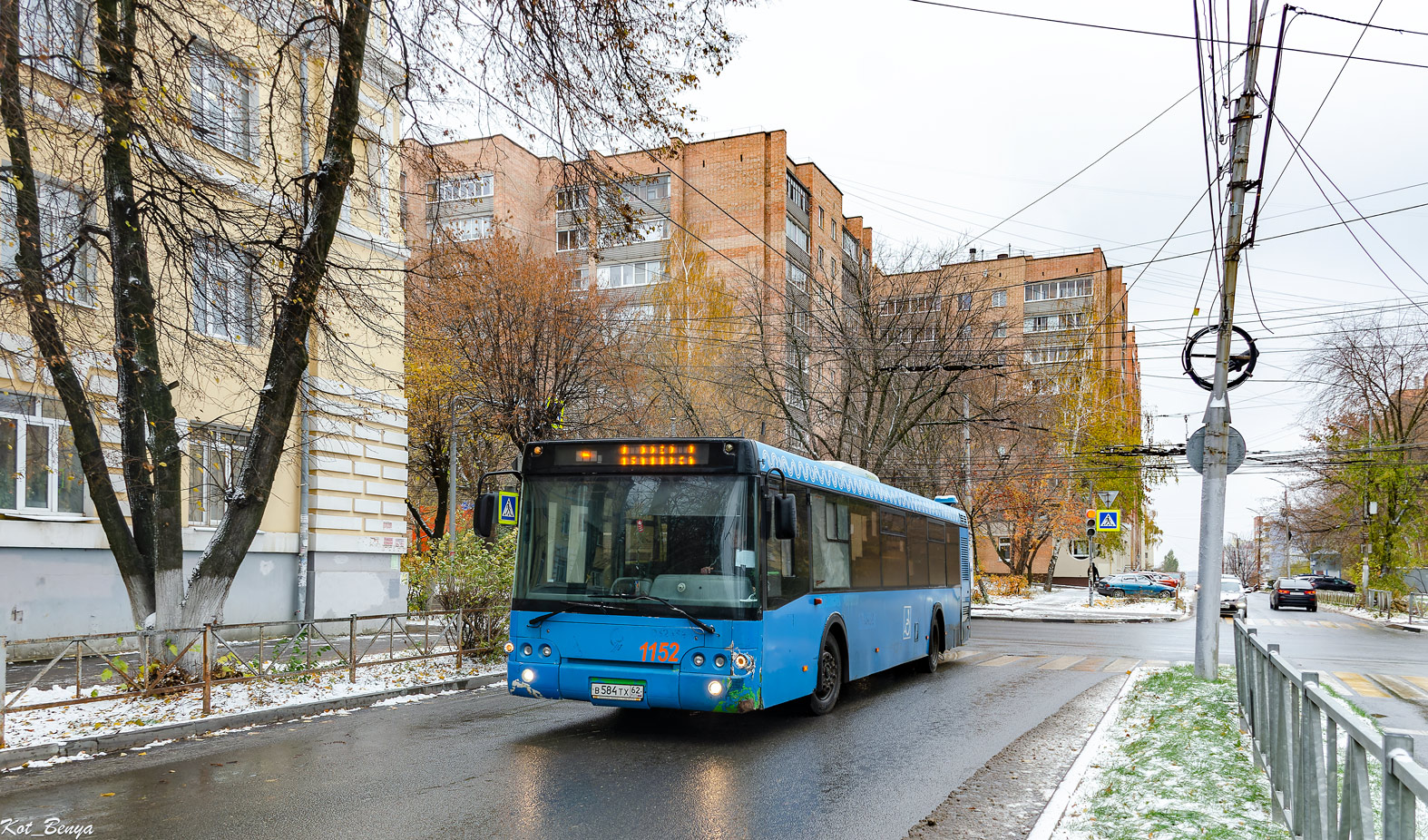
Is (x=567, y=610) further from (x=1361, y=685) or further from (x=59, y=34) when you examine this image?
(x=1361, y=685)

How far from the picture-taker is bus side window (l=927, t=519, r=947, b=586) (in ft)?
52.0

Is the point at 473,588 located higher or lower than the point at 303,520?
lower

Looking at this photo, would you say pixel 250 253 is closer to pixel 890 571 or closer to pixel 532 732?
pixel 532 732

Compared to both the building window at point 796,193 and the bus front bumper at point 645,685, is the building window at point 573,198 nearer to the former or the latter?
the bus front bumper at point 645,685

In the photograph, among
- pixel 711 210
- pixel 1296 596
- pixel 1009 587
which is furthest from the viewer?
pixel 711 210

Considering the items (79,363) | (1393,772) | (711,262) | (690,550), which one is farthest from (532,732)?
(711,262)

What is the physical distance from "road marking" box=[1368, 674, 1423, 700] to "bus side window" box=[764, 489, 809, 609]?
9196mm

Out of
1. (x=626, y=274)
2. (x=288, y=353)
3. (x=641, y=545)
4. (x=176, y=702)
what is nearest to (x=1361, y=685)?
(x=641, y=545)

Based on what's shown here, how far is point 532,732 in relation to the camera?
32.3ft

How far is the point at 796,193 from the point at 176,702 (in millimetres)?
49693

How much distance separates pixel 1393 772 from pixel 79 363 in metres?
16.0

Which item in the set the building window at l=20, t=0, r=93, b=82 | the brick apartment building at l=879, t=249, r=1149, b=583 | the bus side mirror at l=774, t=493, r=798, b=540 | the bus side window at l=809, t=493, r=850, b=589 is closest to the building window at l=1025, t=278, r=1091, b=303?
the brick apartment building at l=879, t=249, r=1149, b=583

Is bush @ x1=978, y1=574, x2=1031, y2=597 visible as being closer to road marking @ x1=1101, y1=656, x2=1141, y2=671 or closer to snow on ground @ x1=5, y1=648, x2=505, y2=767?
road marking @ x1=1101, y1=656, x2=1141, y2=671

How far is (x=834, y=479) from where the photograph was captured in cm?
1185
